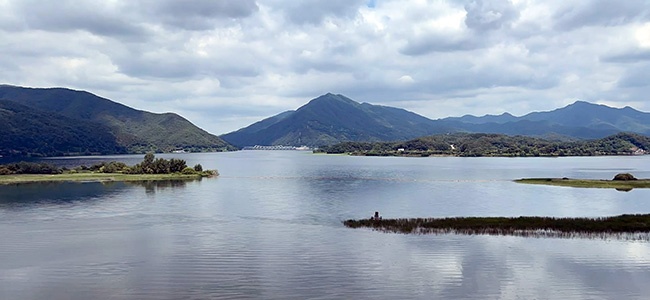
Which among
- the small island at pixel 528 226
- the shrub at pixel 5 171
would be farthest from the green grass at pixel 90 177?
the small island at pixel 528 226

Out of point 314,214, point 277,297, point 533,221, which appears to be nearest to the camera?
point 277,297

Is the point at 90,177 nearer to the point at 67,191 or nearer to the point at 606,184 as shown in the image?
the point at 67,191

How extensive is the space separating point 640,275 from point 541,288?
766cm

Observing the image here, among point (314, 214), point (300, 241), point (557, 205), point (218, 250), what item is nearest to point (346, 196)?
point (314, 214)

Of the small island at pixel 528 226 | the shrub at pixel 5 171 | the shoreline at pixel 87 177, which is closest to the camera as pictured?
the small island at pixel 528 226

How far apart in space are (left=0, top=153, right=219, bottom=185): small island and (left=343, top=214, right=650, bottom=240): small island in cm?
7299

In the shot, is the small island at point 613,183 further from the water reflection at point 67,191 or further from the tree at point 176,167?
the tree at point 176,167

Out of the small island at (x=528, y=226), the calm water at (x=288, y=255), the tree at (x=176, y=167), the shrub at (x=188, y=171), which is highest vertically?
the tree at (x=176, y=167)

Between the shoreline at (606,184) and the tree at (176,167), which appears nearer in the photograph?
the shoreline at (606,184)

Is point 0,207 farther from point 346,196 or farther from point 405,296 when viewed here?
point 405,296

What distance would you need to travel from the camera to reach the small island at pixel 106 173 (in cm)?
10581

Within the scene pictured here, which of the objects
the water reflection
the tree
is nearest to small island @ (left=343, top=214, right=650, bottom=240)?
the water reflection

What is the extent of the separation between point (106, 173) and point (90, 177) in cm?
960

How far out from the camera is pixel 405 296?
27688 mm
